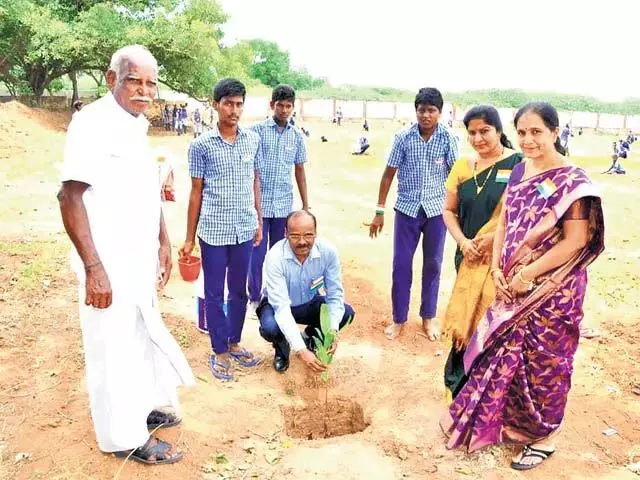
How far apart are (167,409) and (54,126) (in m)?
18.8

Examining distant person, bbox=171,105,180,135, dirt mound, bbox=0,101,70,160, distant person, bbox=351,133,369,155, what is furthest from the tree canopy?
distant person, bbox=351,133,369,155

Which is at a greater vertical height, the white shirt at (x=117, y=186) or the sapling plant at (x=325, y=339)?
the white shirt at (x=117, y=186)

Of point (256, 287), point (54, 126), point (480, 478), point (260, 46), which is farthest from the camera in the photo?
point (260, 46)

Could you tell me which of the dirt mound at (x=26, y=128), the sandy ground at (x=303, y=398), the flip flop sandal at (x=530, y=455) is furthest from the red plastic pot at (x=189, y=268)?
the dirt mound at (x=26, y=128)

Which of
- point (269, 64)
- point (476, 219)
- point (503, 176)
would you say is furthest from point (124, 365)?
point (269, 64)

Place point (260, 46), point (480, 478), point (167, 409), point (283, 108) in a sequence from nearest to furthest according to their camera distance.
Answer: point (480, 478), point (167, 409), point (283, 108), point (260, 46)

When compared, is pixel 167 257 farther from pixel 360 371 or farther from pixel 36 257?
pixel 36 257

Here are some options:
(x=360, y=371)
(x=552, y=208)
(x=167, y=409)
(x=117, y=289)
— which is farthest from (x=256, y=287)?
(x=552, y=208)

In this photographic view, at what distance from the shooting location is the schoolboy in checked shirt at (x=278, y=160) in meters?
4.64

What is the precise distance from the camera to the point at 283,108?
462cm

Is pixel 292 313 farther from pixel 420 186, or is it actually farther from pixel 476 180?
pixel 476 180

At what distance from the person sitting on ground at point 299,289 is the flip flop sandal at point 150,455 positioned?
38.0 inches

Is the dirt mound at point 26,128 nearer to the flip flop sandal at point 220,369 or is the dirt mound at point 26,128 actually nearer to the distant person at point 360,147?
the distant person at point 360,147

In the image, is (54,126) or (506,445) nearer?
(506,445)
